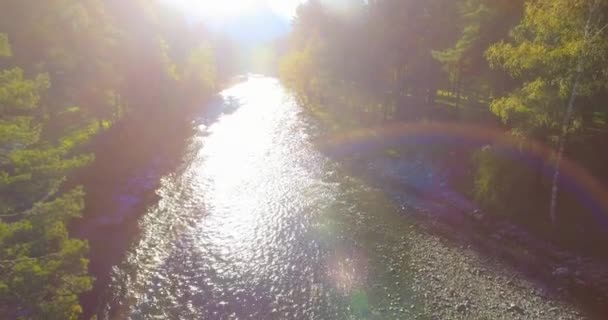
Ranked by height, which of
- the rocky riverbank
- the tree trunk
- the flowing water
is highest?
the tree trunk

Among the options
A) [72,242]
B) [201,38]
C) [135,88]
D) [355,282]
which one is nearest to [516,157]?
[355,282]

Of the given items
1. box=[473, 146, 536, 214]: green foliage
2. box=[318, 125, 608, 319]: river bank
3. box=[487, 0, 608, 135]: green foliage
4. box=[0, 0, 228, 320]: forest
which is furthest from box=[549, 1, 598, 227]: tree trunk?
box=[0, 0, 228, 320]: forest

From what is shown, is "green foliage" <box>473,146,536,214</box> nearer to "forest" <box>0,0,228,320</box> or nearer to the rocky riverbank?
the rocky riverbank

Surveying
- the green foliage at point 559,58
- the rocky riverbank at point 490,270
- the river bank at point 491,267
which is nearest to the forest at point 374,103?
the green foliage at point 559,58

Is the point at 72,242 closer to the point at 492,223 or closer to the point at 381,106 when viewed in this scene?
the point at 492,223

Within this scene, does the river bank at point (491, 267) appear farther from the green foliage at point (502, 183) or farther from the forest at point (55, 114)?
the forest at point (55, 114)
